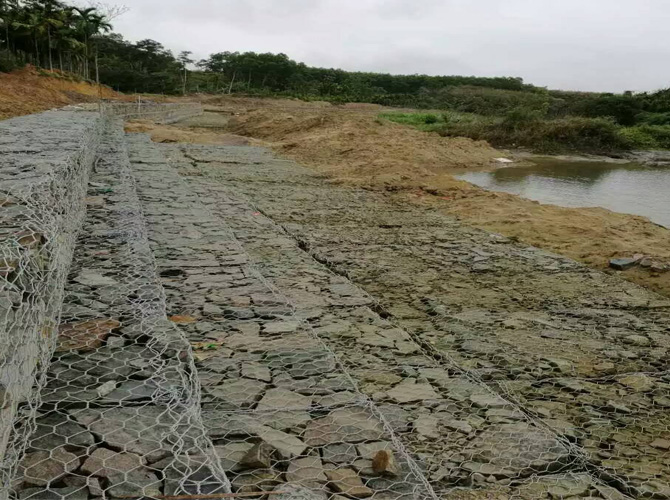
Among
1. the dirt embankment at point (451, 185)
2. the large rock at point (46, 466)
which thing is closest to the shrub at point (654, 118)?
the dirt embankment at point (451, 185)

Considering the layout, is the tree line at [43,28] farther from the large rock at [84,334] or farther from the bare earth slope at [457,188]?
the large rock at [84,334]

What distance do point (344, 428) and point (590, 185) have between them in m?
15.7

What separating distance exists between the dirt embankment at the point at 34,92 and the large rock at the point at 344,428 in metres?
17.8

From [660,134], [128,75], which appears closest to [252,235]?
[660,134]

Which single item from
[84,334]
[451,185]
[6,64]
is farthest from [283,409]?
[6,64]

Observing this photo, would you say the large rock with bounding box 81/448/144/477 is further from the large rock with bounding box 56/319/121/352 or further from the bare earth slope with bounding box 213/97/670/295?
the bare earth slope with bounding box 213/97/670/295

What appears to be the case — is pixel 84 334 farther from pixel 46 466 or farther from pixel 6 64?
pixel 6 64

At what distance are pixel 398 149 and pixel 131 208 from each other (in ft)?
42.9

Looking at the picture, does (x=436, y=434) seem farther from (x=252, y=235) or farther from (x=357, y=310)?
(x=252, y=235)

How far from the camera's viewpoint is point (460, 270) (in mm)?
5508

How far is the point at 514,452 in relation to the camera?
2348 millimetres

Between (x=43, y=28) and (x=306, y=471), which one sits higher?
(x=43, y=28)

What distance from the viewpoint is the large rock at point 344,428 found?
2260 mm

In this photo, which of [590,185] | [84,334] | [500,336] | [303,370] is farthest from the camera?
[590,185]
